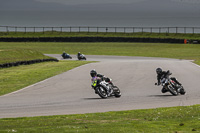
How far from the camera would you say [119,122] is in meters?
13.3

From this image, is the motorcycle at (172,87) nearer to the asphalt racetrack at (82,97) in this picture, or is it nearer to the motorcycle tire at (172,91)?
the motorcycle tire at (172,91)

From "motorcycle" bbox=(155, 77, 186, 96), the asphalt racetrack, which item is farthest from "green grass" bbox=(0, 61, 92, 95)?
"motorcycle" bbox=(155, 77, 186, 96)

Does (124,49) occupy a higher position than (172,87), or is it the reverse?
(124,49)

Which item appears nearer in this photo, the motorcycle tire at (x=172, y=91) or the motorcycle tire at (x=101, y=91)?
the motorcycle tire at (x=101, y=91)

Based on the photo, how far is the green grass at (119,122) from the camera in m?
12.0

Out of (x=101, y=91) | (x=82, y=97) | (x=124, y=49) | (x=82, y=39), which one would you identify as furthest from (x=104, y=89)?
(x=82, y=39)

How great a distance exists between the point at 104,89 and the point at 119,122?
6781 mm

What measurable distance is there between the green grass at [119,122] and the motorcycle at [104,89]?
154 inches

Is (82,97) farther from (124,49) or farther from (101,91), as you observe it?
(124,49)

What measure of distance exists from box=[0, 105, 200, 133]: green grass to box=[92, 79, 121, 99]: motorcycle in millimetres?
3919

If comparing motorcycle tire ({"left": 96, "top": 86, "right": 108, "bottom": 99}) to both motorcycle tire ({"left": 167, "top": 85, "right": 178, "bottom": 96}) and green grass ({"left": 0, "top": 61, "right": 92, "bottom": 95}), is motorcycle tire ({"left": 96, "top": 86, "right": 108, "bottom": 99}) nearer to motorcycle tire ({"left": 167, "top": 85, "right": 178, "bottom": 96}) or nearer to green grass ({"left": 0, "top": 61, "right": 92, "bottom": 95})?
motorcycle tire ({"left": 167, "top": 85, "right": 178, "bottom": 96})

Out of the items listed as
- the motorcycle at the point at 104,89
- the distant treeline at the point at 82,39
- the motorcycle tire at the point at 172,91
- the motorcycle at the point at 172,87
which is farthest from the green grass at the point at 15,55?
the distant treeline at the point at 82,39

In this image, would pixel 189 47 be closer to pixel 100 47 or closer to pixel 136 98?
pixel 100 47

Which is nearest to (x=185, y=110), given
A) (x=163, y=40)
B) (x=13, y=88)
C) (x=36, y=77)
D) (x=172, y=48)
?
(x=13, y=88)
